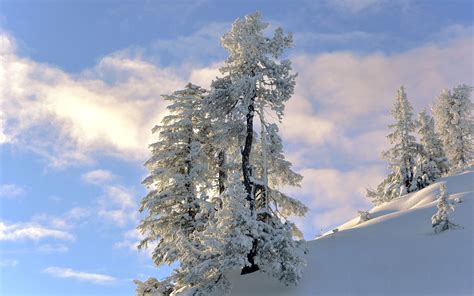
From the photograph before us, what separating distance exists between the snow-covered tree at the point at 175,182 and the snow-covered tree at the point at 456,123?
38582mm

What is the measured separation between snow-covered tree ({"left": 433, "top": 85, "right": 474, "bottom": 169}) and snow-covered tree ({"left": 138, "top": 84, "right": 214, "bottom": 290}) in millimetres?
38582

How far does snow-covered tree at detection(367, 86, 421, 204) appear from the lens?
4744cm

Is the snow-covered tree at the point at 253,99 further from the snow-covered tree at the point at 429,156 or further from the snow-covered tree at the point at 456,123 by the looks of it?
the snow-covered tree at the point at 456,123

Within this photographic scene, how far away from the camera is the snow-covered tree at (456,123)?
178ft

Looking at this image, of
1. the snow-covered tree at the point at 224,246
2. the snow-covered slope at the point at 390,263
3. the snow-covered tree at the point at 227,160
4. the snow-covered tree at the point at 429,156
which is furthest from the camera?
the snow-covered tree at the point at 429,156

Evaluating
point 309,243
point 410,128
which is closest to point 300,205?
point 309,243

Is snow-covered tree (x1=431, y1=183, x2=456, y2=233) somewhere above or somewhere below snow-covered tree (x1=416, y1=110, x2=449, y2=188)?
below

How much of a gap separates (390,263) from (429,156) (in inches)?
1239

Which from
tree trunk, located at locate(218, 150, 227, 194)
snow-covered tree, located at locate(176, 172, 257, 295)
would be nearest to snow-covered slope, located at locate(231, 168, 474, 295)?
snow-covered tree, located at locate(176, 172, 257, 295)

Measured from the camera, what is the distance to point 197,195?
26.5 meters

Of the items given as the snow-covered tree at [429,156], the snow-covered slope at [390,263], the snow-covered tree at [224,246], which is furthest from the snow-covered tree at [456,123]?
the snow-covered tree at [224,246]

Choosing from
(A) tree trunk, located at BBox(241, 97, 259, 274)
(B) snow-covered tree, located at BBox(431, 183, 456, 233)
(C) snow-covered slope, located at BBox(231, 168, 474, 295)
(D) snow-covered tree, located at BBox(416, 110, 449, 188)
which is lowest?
(C) snow-covered slope, located at BBox(231, 168, 474, 295)

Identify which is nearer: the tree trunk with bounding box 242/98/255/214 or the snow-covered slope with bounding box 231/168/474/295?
the snow-covered slope with bounding box 231/168/474/295

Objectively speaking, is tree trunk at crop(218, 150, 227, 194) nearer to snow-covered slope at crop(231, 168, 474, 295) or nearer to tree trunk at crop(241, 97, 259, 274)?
tree trunk at crop(241, 97, 259, 274)
